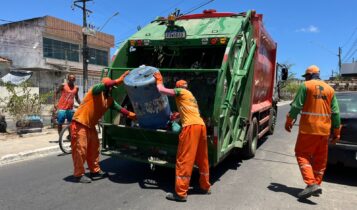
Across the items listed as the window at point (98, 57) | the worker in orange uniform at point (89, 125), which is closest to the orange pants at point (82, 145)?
the worker in orange uniform at point (89, 125)

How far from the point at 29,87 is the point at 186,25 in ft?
22.6

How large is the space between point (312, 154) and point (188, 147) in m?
1.79

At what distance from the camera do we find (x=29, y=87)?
38.3 feet

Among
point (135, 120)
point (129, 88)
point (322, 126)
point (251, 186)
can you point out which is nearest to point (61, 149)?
point (135, 120)

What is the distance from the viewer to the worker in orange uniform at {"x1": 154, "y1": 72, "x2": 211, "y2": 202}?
491 centimetres

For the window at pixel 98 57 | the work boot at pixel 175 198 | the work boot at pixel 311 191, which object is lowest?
the work boot at pixel 175 198

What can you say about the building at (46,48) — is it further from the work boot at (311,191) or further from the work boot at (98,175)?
the work boot at (311,191)

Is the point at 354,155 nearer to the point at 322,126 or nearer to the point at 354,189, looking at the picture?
the point at 354,189

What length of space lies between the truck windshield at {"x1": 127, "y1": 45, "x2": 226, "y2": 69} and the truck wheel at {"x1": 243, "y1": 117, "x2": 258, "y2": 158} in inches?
57.8

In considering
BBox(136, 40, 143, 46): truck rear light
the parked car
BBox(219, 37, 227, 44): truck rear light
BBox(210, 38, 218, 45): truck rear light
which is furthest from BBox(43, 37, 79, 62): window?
the parked car

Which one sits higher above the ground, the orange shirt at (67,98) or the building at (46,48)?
the building at (46,48)

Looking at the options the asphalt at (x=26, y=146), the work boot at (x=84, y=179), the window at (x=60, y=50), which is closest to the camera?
the work boot at (x=84, y=179)

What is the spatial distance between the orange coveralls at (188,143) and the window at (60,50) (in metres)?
27.6

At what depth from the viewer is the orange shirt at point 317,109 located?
5148 mm
